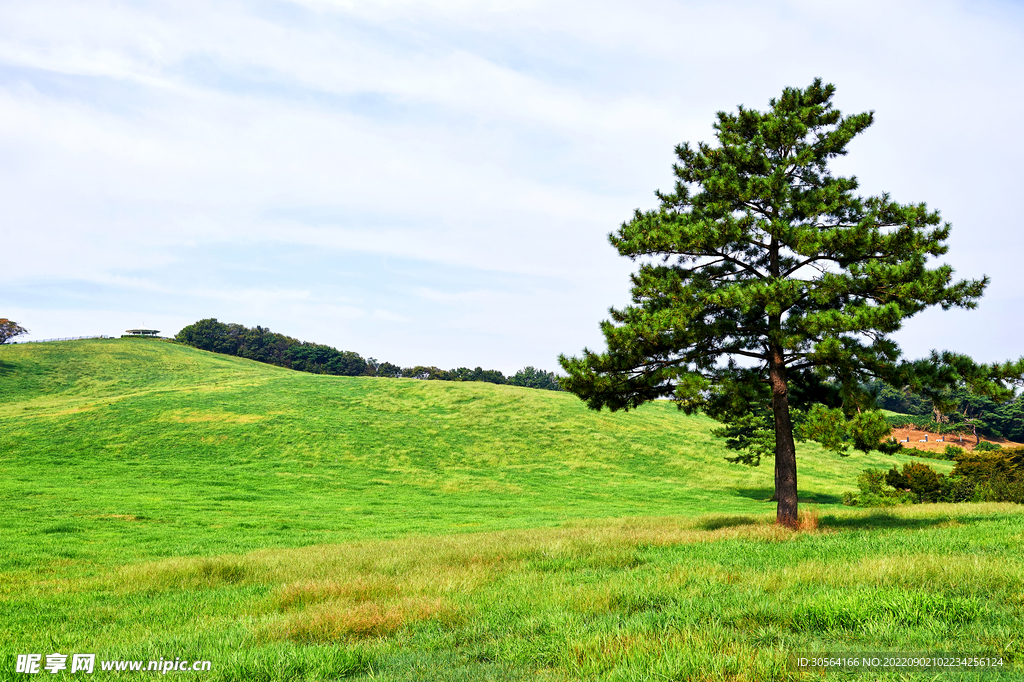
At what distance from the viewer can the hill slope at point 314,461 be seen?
2594cm

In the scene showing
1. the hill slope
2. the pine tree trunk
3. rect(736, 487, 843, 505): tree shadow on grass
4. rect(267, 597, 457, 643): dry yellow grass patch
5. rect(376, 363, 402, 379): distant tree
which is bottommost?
rect(736, 487, 843, 505): tree shadow on grass

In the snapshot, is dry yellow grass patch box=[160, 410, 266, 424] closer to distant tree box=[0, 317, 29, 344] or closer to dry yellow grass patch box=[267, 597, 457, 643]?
dry yellow grass patch box=[267, 597, 457, 643]

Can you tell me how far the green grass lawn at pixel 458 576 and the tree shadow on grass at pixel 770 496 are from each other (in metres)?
0.56

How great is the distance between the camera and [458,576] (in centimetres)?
1019

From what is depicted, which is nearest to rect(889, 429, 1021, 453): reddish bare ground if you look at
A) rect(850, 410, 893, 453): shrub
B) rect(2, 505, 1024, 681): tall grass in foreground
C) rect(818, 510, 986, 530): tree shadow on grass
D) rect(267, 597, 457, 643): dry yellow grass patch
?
rect(818, 510, 986, 530): tree shadow on grass

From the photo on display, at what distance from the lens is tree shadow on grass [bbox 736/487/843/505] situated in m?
42.0

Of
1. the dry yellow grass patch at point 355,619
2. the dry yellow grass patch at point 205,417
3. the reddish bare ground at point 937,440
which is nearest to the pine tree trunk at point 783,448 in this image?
the dry yellow grass patch at point 355,619

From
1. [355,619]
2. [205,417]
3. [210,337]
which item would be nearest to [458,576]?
[355,619]

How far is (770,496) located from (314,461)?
1441 inches

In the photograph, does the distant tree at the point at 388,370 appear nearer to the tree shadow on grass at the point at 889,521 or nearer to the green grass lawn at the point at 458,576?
the green grass lawn at the point at 458,576

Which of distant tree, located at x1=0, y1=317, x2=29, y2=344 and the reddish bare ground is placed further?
distant tree, located at x1=0, y1=317, x2=29, y2=344

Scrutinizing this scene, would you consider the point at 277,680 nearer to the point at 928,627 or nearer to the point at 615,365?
the point at 928,627

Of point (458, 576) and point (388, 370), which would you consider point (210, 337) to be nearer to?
point (388, 370)

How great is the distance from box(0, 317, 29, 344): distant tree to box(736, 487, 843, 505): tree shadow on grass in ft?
569
